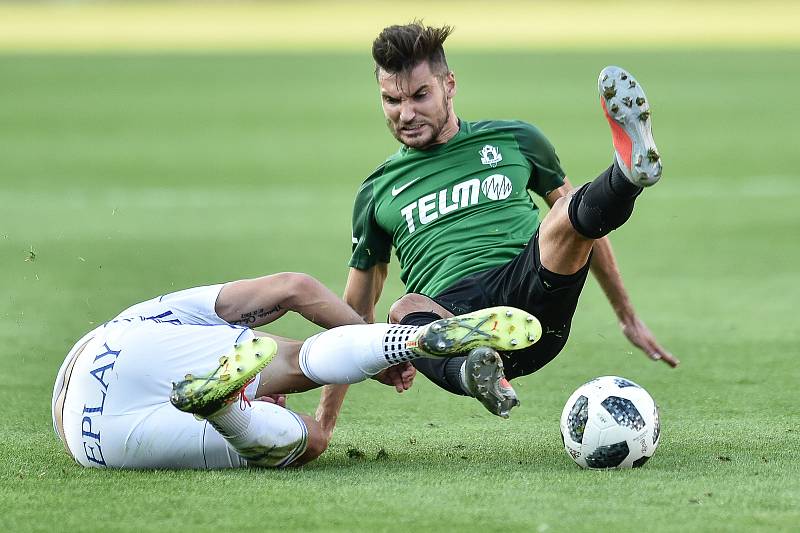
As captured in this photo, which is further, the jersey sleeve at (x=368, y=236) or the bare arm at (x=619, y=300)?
the jersey sleeve at (x=368, y=236)

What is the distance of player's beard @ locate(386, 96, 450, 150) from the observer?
6523mm

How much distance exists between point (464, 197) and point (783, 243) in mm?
7029

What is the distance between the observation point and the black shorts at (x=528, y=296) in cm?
571

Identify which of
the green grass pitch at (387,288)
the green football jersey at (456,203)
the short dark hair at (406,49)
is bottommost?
the green grass pitch at (387,288)

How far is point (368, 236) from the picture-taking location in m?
6.66

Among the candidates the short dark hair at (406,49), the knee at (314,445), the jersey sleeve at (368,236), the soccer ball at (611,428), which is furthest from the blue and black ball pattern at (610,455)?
the short dark hair at (406,49)

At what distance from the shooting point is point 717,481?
16.3 feet

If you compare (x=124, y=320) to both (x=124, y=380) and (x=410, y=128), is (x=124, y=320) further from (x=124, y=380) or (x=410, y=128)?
(x=410, y=128)

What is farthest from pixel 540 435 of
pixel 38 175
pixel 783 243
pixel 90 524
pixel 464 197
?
pixel 38 175

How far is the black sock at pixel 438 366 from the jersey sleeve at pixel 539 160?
1137 millimetres

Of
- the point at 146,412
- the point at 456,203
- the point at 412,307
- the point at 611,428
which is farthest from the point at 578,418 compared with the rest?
the point at 146,412

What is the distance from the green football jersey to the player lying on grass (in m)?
0.94

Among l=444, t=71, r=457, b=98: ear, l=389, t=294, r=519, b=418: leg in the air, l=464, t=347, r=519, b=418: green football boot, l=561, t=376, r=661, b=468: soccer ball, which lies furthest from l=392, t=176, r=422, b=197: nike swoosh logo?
l=464, t=347, r=519, b=418: green football boot

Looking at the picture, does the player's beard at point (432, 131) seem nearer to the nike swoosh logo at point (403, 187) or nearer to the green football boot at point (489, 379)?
the nike swoosh logo at point (403, 187)
